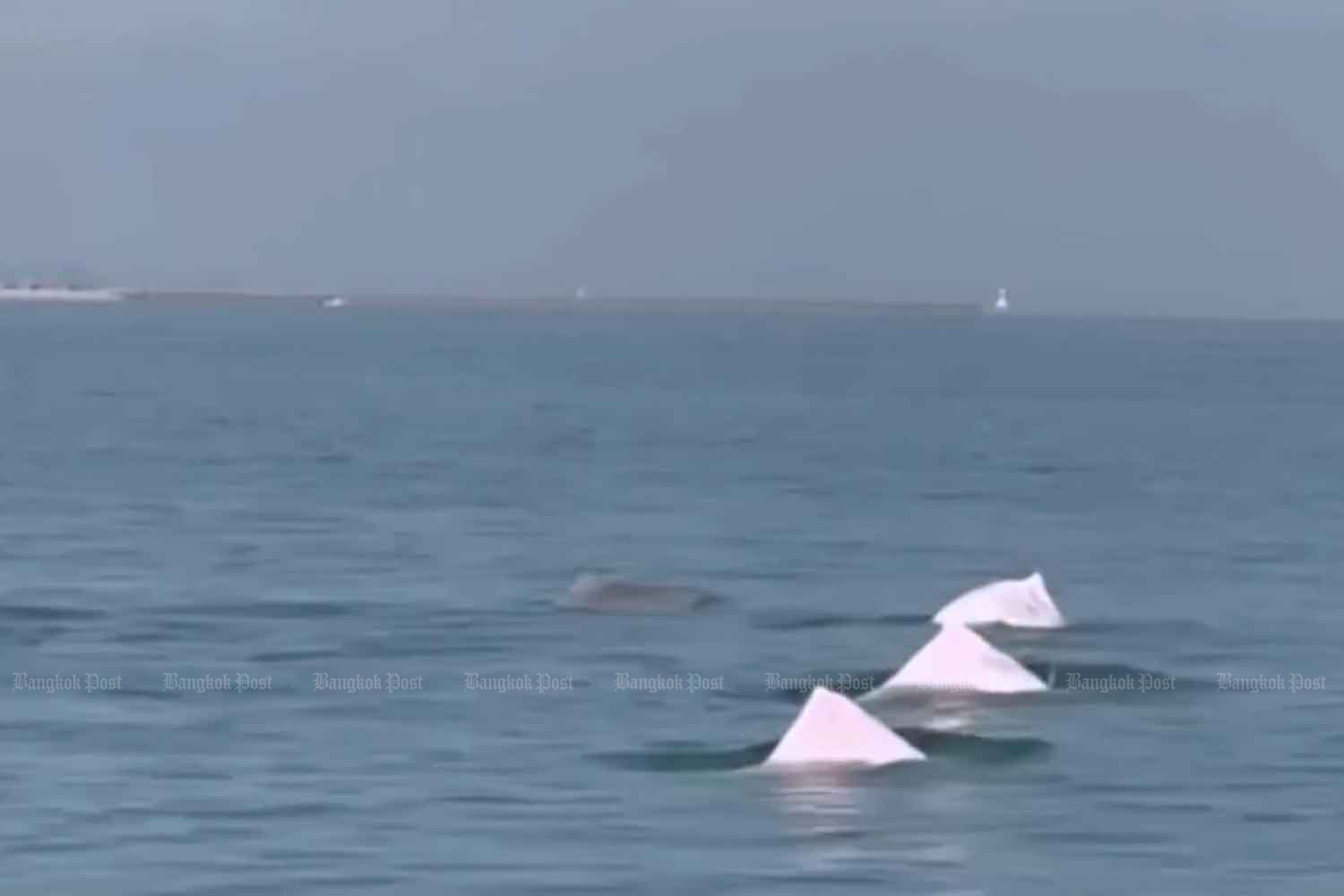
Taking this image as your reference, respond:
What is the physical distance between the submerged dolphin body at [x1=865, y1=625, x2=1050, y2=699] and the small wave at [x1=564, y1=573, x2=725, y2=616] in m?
9.98

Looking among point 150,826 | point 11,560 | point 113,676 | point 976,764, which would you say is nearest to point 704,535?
point 11,560

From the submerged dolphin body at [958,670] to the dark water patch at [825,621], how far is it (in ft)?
26.8

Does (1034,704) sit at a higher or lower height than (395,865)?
higher

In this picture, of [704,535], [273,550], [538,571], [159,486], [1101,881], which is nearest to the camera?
[1101,881]

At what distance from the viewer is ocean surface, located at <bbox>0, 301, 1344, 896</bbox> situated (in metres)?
26.9

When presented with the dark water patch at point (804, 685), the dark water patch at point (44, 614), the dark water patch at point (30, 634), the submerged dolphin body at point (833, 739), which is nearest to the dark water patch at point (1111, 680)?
the dark water patch at point (804, 685)

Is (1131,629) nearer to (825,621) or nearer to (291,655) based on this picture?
(825,621)

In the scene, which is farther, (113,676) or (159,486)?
(159,486)

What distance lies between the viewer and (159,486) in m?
78.3

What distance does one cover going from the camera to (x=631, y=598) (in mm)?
47250

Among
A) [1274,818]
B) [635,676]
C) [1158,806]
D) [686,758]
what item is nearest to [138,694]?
[635,676]

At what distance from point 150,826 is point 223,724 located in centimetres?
612

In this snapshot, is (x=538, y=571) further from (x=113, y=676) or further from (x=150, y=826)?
(x=150, y=826)

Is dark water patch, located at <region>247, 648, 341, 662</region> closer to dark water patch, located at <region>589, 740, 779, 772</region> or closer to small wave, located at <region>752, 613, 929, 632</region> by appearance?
small wave, located at <region>752, 613, 929, 632</region>
